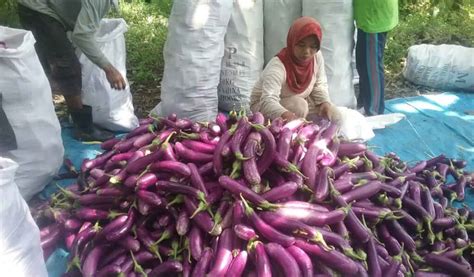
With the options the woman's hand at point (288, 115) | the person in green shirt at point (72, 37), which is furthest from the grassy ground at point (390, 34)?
the woman's hand at point (288, 115)

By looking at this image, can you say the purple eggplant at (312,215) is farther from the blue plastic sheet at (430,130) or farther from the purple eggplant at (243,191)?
the blue plastic sheet at (430,130)

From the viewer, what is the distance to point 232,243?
2.03 metres

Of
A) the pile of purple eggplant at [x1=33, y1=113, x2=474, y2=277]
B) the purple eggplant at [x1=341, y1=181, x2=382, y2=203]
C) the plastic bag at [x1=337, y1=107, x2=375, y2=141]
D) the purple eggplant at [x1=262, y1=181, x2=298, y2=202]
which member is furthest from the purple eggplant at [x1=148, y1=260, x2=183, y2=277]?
the plastic bag at [x1=337, y1=107, x2=375, y2=141]

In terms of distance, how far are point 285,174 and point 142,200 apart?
0.61 m

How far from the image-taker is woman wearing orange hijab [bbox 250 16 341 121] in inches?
133

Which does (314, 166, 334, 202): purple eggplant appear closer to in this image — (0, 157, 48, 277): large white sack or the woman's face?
(0, 157, 48, 277): large white sack

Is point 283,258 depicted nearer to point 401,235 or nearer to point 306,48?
point 401,235

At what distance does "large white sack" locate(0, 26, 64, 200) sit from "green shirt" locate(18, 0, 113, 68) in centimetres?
38

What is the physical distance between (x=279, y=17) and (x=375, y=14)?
0.77 m

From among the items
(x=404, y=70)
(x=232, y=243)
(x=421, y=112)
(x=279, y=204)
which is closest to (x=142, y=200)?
(x=232, y=243)

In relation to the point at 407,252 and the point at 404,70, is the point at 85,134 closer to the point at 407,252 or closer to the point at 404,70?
the point at 407,252

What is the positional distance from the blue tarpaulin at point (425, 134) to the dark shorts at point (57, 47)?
0.44m

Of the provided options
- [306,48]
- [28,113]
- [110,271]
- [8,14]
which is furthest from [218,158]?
[8,14]

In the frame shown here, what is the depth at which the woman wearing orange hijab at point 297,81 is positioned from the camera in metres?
3.39
